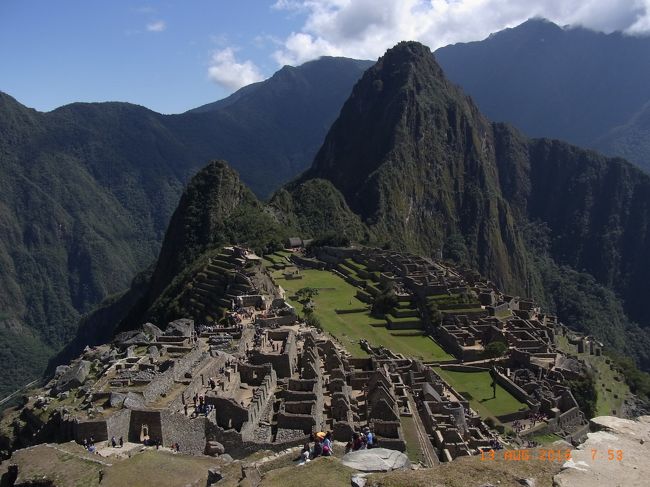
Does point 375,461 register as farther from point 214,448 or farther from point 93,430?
point 93,430

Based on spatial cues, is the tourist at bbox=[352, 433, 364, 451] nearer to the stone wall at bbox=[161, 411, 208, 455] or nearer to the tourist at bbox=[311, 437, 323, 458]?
the tourist at bbox=[311, 437, 323, 458]

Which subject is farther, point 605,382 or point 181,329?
point 605,382

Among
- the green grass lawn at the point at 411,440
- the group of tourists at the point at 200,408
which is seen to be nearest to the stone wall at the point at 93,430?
the group of tourists at the point at 200,408

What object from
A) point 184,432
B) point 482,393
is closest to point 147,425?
point 184,432

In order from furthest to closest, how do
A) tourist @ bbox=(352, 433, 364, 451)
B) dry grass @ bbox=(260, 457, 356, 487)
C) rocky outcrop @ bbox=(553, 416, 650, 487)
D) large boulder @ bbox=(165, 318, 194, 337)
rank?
large boulder @ bbox=(165, 318, 194, 337) < tourist @ bbox=(352, 433, 364, 451) < dry grass @ bbox=(260, 457, 356, 487) < rocky outcrop @ bbox=(553, 416, 650, 487)

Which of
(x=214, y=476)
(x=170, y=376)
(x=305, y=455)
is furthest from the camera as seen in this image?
(x=170, y=376)

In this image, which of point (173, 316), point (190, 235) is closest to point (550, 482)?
point (173, 316)

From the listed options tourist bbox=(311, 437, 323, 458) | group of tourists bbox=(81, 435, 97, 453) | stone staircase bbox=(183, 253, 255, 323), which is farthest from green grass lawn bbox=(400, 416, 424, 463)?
stone staircase bbox=(183, 253, 255, 323)

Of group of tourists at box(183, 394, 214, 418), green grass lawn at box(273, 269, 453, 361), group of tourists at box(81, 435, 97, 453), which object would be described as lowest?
green grass lawn at box(273, 269, 453, 361)
